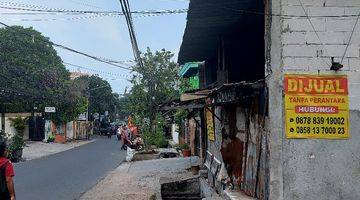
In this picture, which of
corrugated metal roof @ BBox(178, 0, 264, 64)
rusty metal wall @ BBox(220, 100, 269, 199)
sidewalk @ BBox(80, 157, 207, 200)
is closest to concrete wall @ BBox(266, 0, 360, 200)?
rusty metal wall @ BBox(220, 100, 269, 199)

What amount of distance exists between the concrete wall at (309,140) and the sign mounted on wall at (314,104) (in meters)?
0.09

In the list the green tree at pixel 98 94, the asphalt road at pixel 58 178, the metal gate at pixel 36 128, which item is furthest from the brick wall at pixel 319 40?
the green tree at pixel 98 94

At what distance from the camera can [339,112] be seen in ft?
23.2

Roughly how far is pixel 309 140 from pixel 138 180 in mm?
9401

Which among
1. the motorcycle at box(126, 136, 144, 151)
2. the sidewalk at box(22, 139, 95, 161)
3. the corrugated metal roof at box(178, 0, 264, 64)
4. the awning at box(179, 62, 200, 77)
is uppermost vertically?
the awning at box(179, 62, 200, 77)

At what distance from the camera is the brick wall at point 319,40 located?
280 inches

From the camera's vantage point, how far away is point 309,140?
7.08 metres

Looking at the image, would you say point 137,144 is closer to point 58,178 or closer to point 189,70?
point 189,70

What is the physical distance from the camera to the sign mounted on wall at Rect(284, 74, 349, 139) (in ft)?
23.2

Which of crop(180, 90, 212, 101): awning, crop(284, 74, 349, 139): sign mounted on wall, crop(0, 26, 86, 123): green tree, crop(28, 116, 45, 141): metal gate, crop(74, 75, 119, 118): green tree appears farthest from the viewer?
crop(74, 75, 119, 118): green tree

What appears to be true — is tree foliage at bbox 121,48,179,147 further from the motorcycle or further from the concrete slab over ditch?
the concrete slab over ditch

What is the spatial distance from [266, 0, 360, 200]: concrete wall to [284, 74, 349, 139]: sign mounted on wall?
0.09 metres

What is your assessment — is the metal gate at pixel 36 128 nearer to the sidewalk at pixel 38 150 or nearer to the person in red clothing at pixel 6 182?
the sidewalk at pixel 38 150

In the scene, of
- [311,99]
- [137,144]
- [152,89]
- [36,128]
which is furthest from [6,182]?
[36,128]
